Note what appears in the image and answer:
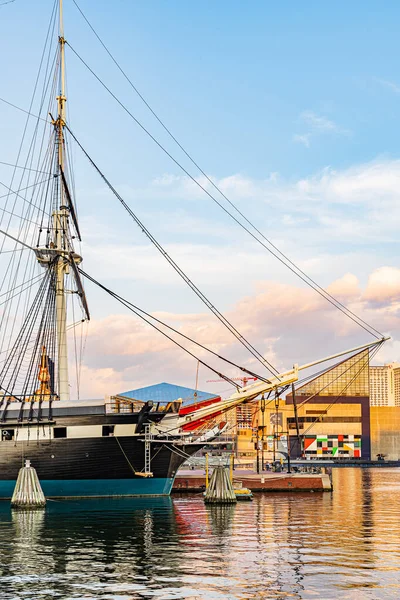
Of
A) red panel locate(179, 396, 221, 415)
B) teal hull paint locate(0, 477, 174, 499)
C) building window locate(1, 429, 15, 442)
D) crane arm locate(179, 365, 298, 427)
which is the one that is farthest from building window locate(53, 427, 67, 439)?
red panel locate(179, 396, 221, 415)

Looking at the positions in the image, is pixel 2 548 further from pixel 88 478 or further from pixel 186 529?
pixel 88 478

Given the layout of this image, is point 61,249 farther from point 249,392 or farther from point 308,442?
point 308,442

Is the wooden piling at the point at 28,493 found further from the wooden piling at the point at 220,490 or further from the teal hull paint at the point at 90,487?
the wooden piling at the point at 220,490

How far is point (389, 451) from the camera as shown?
194m

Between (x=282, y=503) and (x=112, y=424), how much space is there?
1285 centimetres

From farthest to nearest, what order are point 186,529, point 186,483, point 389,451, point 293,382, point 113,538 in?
point 389,451 → point 186,483 → point 293,382 → point 186,529 → point 113,538

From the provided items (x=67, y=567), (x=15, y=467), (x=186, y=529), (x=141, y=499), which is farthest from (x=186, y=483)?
(x=67, y=567)

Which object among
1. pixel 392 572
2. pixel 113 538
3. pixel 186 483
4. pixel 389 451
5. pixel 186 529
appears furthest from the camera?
pixel 389 451

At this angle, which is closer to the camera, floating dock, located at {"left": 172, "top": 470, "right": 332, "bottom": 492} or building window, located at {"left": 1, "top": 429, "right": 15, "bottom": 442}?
building window, located at {"left": 1, "top": 429, "right": 15, "bottom": 442}

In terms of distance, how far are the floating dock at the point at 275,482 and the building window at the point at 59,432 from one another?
53.3 ft

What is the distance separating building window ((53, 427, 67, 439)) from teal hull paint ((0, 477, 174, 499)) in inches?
121

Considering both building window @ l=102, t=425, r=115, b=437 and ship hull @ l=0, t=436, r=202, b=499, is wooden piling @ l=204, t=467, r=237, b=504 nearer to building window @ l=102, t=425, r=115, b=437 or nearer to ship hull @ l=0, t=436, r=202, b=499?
ship hull @ l=0, t=436, r=202, b=499

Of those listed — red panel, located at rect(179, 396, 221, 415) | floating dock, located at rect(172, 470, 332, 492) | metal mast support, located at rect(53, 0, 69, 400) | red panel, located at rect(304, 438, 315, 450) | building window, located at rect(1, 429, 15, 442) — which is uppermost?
metal mast support, located at rect(53, 0, 69, 400)

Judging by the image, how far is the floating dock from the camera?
6303 centimetres
